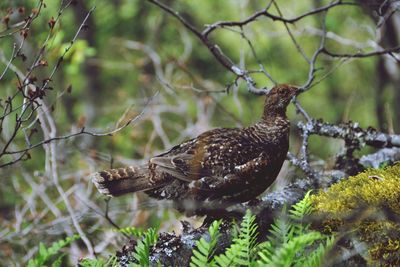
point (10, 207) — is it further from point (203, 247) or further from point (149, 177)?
point (203, 247)

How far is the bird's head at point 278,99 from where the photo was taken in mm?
4953

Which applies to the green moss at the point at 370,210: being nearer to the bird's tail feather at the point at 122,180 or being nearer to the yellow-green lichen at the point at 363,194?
the yellow-green lichen at the point at 363,194

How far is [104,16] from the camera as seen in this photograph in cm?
1541

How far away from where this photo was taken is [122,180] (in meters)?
4.58

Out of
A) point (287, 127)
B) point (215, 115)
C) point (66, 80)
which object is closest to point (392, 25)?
point (215, 115)

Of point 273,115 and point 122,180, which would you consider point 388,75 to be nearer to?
point 273,115

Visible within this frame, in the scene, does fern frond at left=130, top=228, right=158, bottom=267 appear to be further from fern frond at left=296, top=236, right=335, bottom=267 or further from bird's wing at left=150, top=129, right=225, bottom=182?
bird's wing at left=150, top=129, right=225, bottom=182

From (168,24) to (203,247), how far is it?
13135mm

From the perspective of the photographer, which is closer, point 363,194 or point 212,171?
point 363,194

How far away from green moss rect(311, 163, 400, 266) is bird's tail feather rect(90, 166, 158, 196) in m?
1.40

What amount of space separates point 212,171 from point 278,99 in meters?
0.94

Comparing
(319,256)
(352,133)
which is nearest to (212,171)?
(352,133)

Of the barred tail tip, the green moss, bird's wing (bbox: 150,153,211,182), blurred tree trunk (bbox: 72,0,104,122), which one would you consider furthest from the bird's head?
blurred tree trunk (bbox: 72,0,104,122)

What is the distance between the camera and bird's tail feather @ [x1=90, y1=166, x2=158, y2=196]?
14.8 ft
